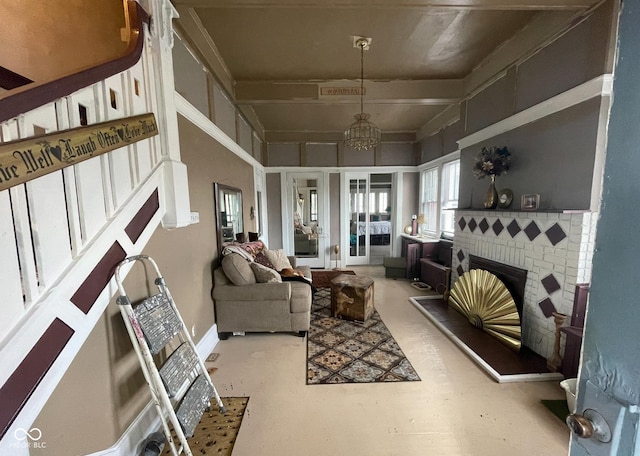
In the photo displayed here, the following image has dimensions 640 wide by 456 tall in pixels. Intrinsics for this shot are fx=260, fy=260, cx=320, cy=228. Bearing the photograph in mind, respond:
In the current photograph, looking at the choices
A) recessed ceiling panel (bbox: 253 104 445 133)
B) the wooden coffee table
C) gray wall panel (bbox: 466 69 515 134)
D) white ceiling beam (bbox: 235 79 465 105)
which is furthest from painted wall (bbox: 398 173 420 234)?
the wooden coffee table

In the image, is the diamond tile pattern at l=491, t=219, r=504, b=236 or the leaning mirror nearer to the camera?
the diamond tile pattern at l=491, t=219, r=504, b=236

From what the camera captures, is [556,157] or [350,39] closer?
[556,157]

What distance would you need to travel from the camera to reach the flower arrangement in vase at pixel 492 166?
9.17 feet

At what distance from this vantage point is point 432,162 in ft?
16.7

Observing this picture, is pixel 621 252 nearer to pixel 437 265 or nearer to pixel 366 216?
pixel 437 265

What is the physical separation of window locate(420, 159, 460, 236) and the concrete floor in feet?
8.96

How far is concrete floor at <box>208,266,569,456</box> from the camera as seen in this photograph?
1.61m

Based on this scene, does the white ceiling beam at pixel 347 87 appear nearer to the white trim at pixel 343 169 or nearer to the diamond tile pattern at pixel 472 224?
the diamond tile pattern at pixel 472 224

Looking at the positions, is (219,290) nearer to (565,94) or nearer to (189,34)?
(189,34)

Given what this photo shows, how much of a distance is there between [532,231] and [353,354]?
2.12m

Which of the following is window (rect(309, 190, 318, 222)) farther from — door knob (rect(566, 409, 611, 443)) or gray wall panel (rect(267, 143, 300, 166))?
door knob (rect(566, 409, 611, 443))

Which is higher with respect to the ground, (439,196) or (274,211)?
(439,196)

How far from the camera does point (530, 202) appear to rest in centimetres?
258

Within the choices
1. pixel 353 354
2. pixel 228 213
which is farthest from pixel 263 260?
pixel 353 354
